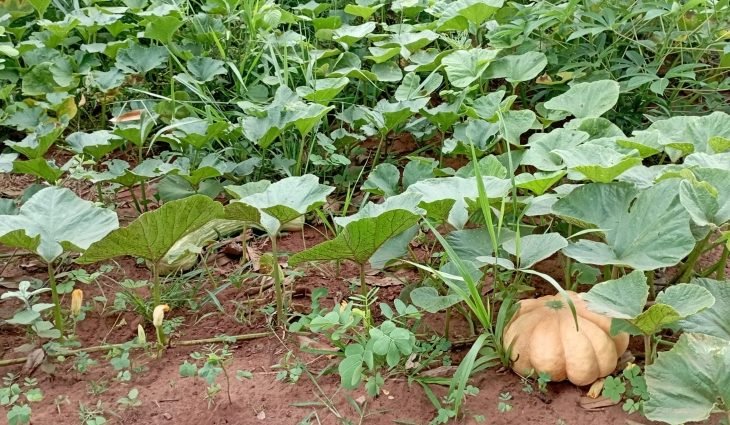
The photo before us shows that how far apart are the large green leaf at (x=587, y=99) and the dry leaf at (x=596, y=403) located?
2.74 feet

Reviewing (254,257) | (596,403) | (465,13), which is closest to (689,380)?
(596,403)

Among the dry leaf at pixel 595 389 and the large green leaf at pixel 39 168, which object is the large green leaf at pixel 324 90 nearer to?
the large green leaf at pixel 39 168

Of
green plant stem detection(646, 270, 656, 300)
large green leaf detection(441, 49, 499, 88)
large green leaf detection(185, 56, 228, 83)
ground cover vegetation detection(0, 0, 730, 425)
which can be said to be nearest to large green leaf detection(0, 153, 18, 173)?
ground cover vegetation detection(0, 0, 730, 425)

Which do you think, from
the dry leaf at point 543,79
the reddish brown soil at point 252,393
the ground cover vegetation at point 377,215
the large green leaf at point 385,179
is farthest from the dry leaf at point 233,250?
the dry leaf at point 543,79

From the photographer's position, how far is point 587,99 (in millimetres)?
2238

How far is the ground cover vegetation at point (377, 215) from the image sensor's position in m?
1.66

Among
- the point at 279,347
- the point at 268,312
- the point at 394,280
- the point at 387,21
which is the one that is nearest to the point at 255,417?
the point at 279,347

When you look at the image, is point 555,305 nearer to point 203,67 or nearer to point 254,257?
point 254,257

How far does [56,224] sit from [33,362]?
1.01ft

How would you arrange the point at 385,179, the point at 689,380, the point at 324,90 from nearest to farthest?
the point at 689,380 → the point at 385,179 → the point at 324,90

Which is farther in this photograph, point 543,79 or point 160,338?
point 543,79

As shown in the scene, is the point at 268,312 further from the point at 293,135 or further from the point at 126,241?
the point at 293,135

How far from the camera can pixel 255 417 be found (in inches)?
65.7

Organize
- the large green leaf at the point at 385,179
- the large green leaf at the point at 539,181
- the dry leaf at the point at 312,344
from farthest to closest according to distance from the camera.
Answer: the large green leaf at the point at 385,179
the dry leaf at the point at 312,344
the large green leaf at the point at 539,181
